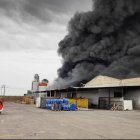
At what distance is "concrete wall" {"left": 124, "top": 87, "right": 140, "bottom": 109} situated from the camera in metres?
46.2

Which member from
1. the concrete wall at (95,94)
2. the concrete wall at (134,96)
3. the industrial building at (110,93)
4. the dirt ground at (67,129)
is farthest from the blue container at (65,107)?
the dirt ground at (67,129)

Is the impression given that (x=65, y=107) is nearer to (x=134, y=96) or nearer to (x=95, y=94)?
(x=134, y=96)

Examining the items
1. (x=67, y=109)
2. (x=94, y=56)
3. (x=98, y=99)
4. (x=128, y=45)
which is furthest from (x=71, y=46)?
(x=67, y=109)

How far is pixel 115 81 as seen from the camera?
61.2 metres

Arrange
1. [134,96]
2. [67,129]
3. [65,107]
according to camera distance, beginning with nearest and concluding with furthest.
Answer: [67,129]
[65,107]
[134,96]

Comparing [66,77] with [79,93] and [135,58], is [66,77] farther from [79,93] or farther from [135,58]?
[135,58]

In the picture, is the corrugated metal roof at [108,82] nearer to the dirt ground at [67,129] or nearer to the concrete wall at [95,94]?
the concrete wall at [95,94]

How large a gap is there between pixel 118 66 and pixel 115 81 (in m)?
5.99

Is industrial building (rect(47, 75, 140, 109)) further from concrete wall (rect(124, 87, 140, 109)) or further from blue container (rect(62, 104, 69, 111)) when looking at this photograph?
blue container (rect(62, 104, 69, 111))

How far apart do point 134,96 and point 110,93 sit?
573 cm

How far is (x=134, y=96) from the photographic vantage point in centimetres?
4719

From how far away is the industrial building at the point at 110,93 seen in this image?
46.6 m

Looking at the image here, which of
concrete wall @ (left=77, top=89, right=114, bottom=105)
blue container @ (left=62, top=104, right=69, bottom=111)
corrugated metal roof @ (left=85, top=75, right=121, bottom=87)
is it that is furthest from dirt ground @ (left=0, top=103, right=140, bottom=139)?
corrugated metal roof @ (left=85, top=75, right=121, bottom=87)

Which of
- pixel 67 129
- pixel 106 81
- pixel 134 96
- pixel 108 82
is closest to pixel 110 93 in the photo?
pixel 134 96
